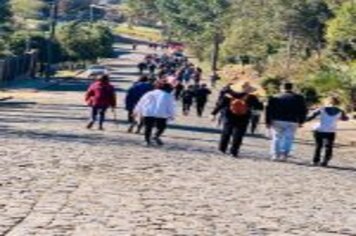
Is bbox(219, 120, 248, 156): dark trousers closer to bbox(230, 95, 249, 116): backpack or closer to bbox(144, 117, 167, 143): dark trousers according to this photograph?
bbox(230, 95, 249, 116): backpack

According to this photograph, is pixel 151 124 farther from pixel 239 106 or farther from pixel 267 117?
pixel 267 117

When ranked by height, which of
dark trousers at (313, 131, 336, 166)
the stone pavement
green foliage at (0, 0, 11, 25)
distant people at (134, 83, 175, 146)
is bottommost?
the stone pavement

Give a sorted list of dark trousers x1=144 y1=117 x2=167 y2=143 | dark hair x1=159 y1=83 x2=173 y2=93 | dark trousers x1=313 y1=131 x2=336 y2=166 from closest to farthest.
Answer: dark trousers x1=313 y1=131 x2=336 y2=166
dark trousers x1=144 y1=117 x2=167 y2=143
dark hair x1=159 y1=83 x2=173 y2=93

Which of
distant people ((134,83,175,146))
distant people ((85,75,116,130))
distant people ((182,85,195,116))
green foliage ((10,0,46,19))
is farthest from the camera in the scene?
green foliage ((10,0,46,19))

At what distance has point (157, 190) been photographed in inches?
563

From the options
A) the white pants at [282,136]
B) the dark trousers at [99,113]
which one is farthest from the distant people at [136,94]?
the white pants at [282,136]

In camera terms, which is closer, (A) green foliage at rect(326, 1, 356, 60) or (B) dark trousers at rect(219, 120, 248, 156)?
(B) dark trousers at rect(219, 120, 248, 156)

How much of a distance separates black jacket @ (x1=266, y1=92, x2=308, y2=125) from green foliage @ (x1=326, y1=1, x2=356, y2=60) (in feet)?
113

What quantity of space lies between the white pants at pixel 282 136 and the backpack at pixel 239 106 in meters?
0.73

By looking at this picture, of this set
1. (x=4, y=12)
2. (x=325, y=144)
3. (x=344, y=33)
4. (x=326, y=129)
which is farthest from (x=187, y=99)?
(x=4, y=12)

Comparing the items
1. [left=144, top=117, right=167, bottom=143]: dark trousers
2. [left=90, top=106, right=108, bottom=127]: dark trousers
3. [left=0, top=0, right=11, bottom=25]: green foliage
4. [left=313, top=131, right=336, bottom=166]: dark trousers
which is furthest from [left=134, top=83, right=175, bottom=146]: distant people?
[left=0, top=0, right=11, bottom=25]: green foliage

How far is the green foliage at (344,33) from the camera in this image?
2195 inches

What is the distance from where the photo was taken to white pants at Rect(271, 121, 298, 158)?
21.8 m

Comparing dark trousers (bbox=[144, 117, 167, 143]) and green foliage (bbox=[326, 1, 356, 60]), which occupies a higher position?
green foliage (bbox=[326, 1, 356, 60])
